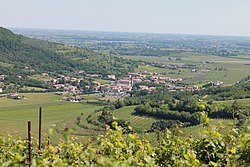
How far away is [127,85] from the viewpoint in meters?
73.4

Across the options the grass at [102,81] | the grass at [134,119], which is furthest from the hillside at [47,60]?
the grass at [134,119]

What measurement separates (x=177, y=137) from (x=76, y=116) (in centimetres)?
3812

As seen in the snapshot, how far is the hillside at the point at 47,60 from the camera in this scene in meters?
84.9

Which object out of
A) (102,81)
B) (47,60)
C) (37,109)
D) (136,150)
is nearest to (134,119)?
(37,109)

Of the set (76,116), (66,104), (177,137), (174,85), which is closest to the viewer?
(177,137)

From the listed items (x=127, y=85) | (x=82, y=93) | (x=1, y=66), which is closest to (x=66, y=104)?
(x=82, y=93)

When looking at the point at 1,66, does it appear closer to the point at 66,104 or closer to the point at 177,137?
the point at 66,104

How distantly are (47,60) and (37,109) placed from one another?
156 ft

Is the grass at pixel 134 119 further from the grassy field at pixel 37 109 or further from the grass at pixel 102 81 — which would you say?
the grass at pixel 102 81

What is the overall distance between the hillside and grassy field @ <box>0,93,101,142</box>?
24.4 metres

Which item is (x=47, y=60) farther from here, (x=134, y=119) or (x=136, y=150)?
(x=136, y=150)

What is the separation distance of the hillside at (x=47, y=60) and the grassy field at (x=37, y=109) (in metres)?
24.4

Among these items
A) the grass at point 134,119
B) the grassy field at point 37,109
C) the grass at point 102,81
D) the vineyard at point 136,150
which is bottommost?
the grass at point 102,81

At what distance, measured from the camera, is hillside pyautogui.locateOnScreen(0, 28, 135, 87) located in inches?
3344
